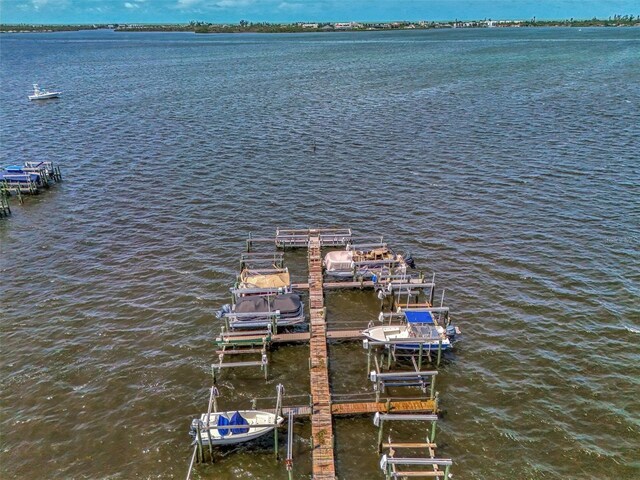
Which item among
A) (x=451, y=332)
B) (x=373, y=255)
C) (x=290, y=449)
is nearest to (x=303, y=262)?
(x=373, y=255)

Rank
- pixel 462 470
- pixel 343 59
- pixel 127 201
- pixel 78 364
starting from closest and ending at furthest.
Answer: pixel 462 470, pixel 78 364, pixel 127 201, pixel 343 59

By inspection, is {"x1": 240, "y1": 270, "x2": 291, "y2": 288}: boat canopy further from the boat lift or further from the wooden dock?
the boat lift

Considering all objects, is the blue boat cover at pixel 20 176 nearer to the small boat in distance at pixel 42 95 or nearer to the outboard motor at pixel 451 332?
the outboard motor at pixel 451 332

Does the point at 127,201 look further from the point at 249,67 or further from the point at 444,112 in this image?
the point at 249,67

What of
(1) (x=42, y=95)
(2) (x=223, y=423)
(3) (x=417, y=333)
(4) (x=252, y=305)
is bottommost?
(2) (x=223, y=423)

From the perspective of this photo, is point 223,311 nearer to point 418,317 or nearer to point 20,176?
point 418,317

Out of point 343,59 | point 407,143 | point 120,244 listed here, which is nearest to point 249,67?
point 343,59
